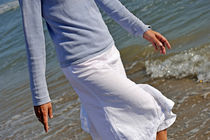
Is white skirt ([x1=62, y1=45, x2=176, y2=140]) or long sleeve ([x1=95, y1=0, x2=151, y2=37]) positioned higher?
long sleeve ([x1=95, y1=0, x2=151, y2=37])

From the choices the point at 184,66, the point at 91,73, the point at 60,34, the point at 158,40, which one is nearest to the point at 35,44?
the point at 60,34

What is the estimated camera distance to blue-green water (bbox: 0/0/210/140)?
391cm

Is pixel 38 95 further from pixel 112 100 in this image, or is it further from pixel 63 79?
pixel 63 79

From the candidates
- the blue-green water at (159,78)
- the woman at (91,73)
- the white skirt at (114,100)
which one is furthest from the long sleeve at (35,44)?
the blue-green water at (159,78)

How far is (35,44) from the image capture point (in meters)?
2.10

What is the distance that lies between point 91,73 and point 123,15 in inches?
22.0

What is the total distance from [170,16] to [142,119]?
18.4 ft

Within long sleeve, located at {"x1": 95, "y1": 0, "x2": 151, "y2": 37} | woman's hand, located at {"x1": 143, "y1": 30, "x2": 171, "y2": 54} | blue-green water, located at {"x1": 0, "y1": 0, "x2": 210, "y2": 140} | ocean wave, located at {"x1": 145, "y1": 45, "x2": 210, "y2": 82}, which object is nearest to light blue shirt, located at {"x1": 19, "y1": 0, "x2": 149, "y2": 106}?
long sleeve, located at {"x1": 95, "y1": 0, "x2": 151, "y2": 37}

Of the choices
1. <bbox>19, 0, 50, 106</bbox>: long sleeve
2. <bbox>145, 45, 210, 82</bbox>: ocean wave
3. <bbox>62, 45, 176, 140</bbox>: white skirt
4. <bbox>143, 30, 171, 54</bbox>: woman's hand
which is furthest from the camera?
<bbox>145, 45, 210, 82</bbox>: ocean wave

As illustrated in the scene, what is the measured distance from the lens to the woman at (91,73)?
212 centimetres

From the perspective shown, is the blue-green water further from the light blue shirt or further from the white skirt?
the light blue shirt

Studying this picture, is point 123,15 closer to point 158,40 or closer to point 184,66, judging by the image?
point 158,40

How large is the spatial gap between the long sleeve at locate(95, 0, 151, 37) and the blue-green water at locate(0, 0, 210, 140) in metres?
1.36

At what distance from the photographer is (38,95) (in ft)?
7.00
